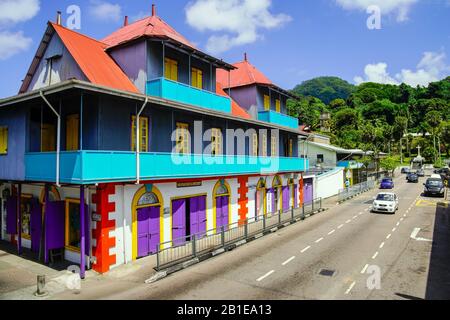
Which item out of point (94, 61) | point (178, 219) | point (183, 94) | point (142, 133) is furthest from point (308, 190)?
point (94, 61)

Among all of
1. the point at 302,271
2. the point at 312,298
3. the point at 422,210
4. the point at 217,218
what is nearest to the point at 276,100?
the point at 217,218

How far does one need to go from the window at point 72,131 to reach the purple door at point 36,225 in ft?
11.8

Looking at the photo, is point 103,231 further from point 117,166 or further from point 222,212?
point 222,212

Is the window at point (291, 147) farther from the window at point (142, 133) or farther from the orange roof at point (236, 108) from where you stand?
the window at point (142, 133)

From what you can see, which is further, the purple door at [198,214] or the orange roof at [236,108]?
the orange roof at [236,108]

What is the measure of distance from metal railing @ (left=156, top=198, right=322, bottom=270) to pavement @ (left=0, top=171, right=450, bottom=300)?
0.59 metres

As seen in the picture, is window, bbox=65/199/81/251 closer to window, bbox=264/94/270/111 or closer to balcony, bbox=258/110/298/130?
balcony, bbox=258/110/298/130

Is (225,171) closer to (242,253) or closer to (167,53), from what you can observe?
(242,253)

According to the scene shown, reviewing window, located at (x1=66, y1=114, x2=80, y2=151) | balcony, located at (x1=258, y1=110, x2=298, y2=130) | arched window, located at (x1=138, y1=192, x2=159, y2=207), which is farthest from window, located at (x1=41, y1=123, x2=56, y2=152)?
balcony, located at (x1=258, y1=110, x2=298, y2=130)

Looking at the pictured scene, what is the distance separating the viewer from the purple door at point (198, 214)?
1772 centimetres

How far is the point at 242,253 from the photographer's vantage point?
15578 millimetres

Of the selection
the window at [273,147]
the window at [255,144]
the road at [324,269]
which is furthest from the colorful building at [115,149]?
the window at [273,147]

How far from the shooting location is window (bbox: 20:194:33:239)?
16656 mm

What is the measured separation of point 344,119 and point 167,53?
302ft
